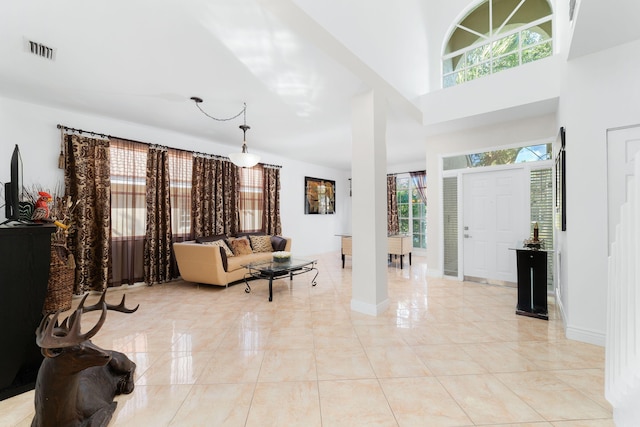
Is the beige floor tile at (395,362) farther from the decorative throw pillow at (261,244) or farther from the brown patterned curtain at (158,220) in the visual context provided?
the brown patterned curtain at (158,220)

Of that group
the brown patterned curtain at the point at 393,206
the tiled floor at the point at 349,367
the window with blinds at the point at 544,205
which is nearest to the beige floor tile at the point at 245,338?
the tiled floor at the point at 349,367

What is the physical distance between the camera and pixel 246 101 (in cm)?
362

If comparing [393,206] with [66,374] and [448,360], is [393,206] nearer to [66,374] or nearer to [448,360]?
[448,360]

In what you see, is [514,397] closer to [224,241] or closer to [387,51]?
[387,51]

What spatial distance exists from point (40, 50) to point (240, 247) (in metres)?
3.67

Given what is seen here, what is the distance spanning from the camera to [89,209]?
4.00 metres

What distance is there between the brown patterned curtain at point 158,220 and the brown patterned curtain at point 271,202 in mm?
2178

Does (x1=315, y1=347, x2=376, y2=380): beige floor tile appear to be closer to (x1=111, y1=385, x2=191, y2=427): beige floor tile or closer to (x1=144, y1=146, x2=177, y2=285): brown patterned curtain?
(x1=111, y1=385, x2=191, y2=427): beige floor tile

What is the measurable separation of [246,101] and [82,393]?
3247 mm

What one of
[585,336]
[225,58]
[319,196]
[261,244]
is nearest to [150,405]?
[225,58]

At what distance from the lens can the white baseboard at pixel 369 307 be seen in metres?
3.17

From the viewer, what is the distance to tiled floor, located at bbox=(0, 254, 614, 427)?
1646 millimetres

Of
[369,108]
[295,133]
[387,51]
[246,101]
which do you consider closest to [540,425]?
[369,108]

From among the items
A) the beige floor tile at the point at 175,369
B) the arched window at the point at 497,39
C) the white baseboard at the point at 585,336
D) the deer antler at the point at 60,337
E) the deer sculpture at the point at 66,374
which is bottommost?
the beige floor tile at the point at 175,369
